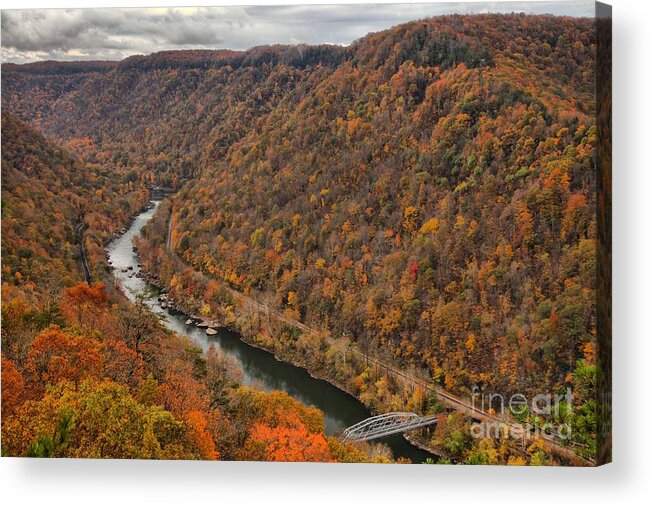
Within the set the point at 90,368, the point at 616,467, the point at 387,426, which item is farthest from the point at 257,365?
the point at 616,467

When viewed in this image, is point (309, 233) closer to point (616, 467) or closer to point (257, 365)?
point (257, 365)

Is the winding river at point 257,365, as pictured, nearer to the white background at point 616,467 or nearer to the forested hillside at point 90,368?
the forested hillside at point 90,368

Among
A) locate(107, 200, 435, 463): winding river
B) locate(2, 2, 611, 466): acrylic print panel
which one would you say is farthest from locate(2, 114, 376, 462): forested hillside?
locate(107, 200, 435, 463): winding river

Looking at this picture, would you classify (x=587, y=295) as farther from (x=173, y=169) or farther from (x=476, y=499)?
(x=173, y=169)

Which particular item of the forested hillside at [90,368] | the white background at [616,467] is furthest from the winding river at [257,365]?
the white background at [616,467]

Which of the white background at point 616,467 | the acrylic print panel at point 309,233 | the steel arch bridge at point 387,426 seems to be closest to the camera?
the white background at point 616,467
